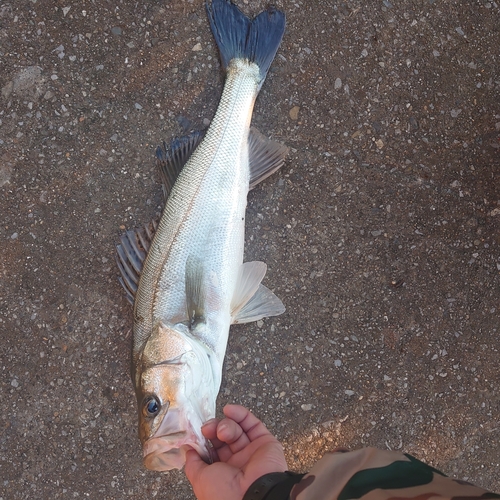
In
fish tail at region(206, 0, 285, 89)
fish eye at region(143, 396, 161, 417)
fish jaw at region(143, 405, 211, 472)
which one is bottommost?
fish jaw at region(143, 405, 211, 472)

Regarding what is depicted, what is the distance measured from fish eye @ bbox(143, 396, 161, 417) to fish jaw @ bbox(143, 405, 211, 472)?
64 millimetres

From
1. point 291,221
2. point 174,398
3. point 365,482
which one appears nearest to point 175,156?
point 291,221

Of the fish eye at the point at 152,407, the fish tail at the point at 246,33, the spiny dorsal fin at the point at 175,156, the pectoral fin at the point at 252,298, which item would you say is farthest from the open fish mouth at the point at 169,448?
the fish tail at the point at 246,33

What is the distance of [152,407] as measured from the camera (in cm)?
204

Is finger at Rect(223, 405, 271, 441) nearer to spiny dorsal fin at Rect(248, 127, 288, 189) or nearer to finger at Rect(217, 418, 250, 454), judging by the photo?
finger at Rect(217, 418, 250, 454)

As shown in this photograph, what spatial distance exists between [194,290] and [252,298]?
0.41 meters

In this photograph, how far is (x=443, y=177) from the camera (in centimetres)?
284

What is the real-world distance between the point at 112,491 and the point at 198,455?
1.27m

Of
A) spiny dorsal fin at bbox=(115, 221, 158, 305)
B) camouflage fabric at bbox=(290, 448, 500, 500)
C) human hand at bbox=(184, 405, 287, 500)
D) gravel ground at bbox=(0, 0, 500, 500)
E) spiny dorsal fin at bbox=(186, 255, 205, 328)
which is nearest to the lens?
camouflage fabric at bbox=(290, 448, 500, 500)

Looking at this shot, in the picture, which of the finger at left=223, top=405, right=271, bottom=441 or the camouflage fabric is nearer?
the camouflage fabric

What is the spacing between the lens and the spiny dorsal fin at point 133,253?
2516mm

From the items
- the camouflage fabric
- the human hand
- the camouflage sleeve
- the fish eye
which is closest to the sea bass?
the fish eye

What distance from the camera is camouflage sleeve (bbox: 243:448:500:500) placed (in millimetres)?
1416

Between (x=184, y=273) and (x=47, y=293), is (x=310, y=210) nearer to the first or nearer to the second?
(x=184, y=273)
